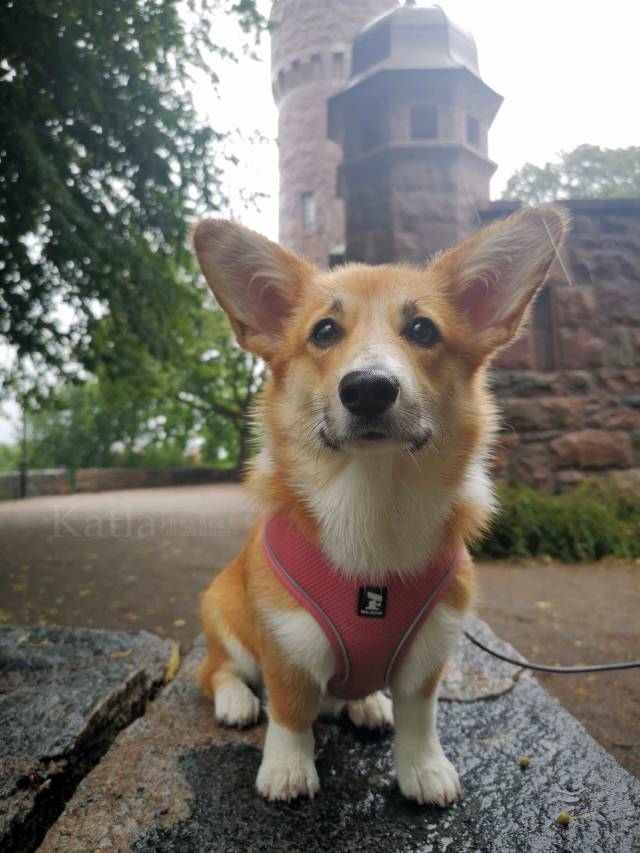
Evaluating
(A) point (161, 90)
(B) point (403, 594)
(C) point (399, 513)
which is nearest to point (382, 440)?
(C) point (399, 513)

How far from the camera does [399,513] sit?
1.50m

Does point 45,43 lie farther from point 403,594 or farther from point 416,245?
point 403,594

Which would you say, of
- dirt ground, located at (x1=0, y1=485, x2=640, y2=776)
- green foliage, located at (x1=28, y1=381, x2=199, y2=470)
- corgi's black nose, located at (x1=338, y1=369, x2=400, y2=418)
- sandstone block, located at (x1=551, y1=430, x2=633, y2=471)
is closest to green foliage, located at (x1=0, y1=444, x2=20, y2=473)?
green foliage, located at (x1=28, y1=381, x2=199, y2=470)

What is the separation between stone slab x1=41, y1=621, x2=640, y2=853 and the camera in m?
1.36

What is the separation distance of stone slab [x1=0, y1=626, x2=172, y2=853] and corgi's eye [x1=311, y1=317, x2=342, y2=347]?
4.51 feet

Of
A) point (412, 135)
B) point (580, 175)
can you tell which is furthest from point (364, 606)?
point (412, 135)

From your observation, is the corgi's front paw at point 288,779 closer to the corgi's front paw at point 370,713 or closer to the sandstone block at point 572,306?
the corgi's front paw at point 370,713

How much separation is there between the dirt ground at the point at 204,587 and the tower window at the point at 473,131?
403 cm

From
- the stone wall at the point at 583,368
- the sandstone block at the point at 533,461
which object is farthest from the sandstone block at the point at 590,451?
the sandstone block at the point at 533,461

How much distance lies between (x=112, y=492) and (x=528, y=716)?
15217 mm

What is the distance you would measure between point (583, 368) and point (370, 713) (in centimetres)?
545

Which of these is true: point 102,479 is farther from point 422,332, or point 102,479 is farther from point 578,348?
point 422,332

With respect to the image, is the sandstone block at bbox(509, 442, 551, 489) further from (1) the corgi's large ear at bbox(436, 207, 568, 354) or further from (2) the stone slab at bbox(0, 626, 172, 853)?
(1) the corgi's large ear at bbox(436, 207, 568, 354)

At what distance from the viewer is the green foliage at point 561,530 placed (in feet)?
17.9
